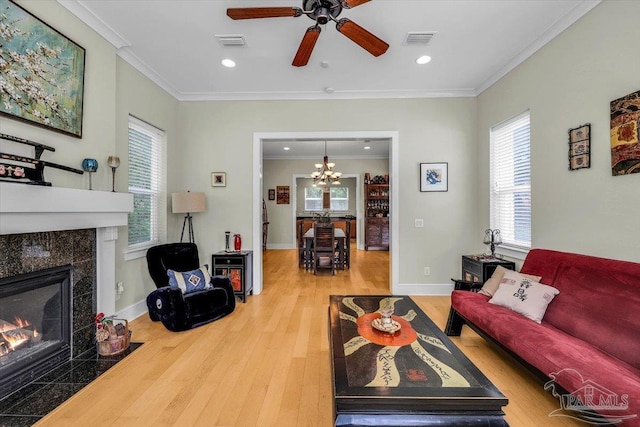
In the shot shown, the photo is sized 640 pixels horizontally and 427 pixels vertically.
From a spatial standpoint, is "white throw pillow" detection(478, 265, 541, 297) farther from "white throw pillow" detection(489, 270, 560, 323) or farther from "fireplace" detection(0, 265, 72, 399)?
"fireplace" detection(0, 265, 72, 399)

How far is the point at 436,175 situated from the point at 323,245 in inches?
95.2

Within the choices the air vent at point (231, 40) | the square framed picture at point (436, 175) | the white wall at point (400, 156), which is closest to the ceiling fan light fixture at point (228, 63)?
the air vent at point (231, 40)

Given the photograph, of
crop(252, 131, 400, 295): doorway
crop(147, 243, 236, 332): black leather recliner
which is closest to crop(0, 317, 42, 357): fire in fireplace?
crop(147, 243, 236, 332): black leather recliner

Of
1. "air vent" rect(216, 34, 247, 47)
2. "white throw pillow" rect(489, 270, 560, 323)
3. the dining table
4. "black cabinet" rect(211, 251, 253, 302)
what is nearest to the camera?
"white throw pillow" rect(489, 270, 560, 323)

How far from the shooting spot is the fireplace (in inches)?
74.8

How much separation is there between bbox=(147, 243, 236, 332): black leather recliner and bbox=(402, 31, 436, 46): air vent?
10.7ft

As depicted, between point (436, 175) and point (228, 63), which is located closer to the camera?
point (228, 63)

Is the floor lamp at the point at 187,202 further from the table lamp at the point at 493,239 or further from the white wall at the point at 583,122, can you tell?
the white wall at the point at 583,122

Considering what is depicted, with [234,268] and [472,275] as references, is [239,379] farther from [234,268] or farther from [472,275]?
[472,275]

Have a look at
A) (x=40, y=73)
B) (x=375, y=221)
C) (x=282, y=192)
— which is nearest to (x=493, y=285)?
(x=40, y=73)

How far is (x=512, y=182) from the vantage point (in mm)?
3393

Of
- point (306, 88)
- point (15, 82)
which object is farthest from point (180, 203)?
point (306, 88)

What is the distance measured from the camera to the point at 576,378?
1475 millimetres

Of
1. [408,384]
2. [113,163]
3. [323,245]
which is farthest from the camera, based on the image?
[323,245]
